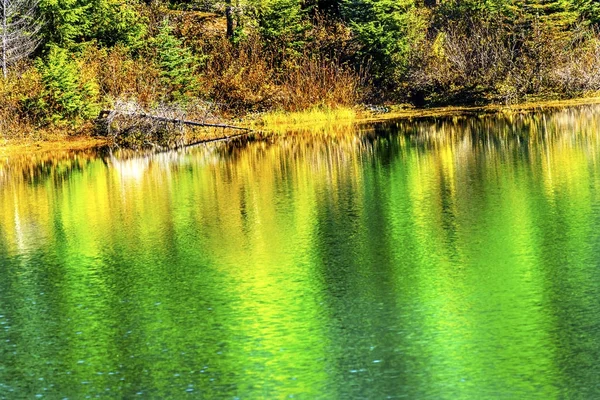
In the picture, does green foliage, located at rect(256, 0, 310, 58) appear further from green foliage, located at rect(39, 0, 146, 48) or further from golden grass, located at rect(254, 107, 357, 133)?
Answer: golden grass, located at rect(254, 107, 357, 133)

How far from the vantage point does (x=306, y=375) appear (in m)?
9.34

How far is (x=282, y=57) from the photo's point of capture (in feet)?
163

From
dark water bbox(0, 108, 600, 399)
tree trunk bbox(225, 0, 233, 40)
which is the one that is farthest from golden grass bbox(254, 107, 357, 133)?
dark water bbox(0, 108, 600, 399)

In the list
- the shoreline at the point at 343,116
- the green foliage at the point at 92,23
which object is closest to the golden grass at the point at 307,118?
the shoreline at the point at 343,116

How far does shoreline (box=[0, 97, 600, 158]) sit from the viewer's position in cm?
3900

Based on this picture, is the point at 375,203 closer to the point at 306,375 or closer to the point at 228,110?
the point at 306,375

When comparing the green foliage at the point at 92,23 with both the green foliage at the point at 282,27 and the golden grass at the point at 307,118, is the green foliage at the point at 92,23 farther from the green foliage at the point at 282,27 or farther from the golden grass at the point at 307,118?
the golden grass at the point at 307,118

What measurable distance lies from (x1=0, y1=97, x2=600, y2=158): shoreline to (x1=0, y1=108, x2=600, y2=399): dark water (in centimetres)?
1411

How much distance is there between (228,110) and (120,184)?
2009 centimetres

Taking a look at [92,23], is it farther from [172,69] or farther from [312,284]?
[312,284]

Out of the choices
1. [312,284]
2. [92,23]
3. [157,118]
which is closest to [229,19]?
[92,23]

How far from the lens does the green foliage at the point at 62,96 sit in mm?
39041

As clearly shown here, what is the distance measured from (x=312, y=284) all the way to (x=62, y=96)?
28241mm

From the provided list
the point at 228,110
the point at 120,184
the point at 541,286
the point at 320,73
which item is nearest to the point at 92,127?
the point at 228,110
